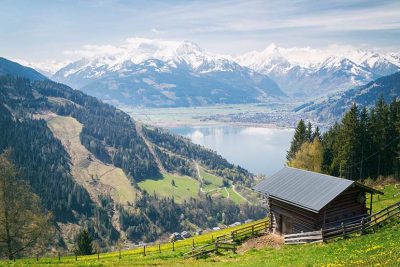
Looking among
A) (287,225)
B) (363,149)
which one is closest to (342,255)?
(287,225)

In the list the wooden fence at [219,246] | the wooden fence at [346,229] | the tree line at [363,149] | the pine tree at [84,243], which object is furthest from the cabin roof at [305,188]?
the pine tree at [84,243]

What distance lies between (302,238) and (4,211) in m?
34.3

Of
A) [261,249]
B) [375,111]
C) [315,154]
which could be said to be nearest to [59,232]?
[315,154]

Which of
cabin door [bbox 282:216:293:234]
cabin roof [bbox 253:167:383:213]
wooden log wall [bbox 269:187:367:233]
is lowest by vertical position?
cabin door [bbox 282:216:293:234]

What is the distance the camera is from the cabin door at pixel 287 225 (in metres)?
48.1

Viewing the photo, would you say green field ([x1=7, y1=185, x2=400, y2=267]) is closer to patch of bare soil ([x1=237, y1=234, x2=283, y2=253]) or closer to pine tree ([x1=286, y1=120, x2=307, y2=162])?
patch of bare soil ([x1=237, y1=234, x2=283, y2=253])

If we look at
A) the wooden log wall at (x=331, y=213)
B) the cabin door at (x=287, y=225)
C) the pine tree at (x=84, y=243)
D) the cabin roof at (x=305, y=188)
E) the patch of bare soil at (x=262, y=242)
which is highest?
the cabin roof at (x=305, y=188)

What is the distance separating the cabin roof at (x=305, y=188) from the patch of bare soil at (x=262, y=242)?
5.15 m

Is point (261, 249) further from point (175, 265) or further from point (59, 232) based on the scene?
point (59, 232)

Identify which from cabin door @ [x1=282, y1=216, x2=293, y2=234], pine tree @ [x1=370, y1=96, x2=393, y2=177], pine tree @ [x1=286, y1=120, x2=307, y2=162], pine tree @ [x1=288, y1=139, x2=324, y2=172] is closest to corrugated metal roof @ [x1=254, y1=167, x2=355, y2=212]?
cabin door @ [x1=282, y1=216, x2=293, y2=234]

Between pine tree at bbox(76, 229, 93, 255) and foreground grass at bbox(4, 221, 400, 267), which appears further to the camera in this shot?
pine tree at bbox(76, 229, 93, 255)

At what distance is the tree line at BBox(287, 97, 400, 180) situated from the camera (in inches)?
3484

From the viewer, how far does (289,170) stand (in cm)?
5175

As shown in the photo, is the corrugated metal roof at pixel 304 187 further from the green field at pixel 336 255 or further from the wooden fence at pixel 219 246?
the wooden fence at pixel 219 246
